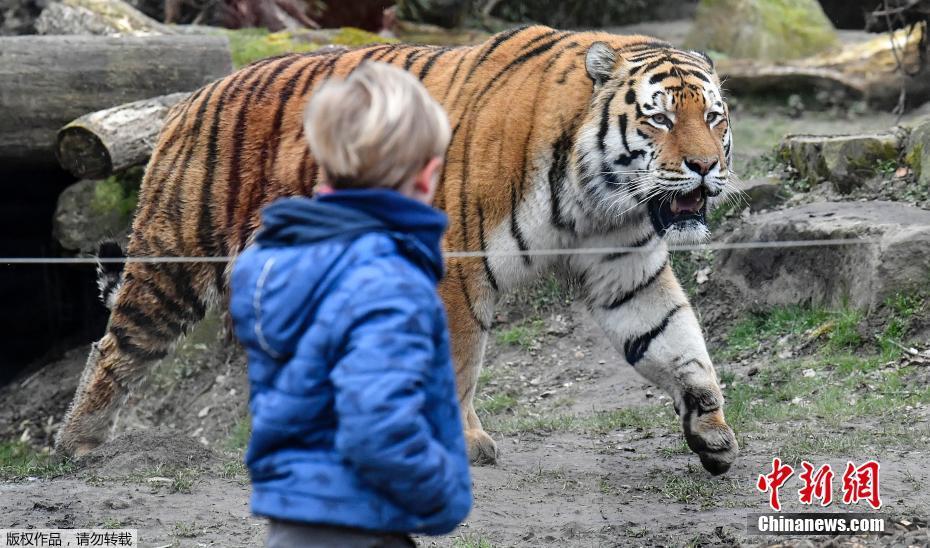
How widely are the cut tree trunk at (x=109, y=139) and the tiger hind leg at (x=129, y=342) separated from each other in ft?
4.81

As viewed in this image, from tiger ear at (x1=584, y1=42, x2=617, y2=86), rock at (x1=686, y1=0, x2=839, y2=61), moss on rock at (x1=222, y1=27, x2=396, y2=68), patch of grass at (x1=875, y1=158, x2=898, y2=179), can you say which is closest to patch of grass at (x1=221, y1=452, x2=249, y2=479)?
A: tiger ear at (x1=584, y1=42, x2=617, y2=86)

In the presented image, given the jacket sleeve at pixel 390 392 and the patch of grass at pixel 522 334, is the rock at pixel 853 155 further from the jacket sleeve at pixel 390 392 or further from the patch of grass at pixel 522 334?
the jacket sleeve at pixel 390 392

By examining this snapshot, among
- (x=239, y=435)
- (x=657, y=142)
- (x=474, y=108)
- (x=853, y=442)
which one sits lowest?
(x=239, y=435)

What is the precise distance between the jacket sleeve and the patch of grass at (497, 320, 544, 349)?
577cm

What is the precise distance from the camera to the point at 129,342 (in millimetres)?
6172

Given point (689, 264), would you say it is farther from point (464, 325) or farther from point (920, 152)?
point (464, 325)

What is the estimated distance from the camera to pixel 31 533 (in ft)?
14.1

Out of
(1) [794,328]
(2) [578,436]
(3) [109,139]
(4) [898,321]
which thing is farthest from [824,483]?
(3) [109,139]

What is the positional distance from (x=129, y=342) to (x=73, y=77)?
8.48 ft

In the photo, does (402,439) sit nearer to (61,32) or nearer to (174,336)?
(174,336)

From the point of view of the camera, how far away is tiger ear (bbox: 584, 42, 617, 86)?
5070mm

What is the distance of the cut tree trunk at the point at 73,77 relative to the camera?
7.89m

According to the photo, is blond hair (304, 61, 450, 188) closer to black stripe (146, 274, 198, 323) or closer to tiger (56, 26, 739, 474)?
tiger (56, 26, 739, 474)

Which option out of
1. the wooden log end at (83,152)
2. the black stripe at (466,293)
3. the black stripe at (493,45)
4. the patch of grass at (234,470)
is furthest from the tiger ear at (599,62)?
the wooden log end at (83,152)
